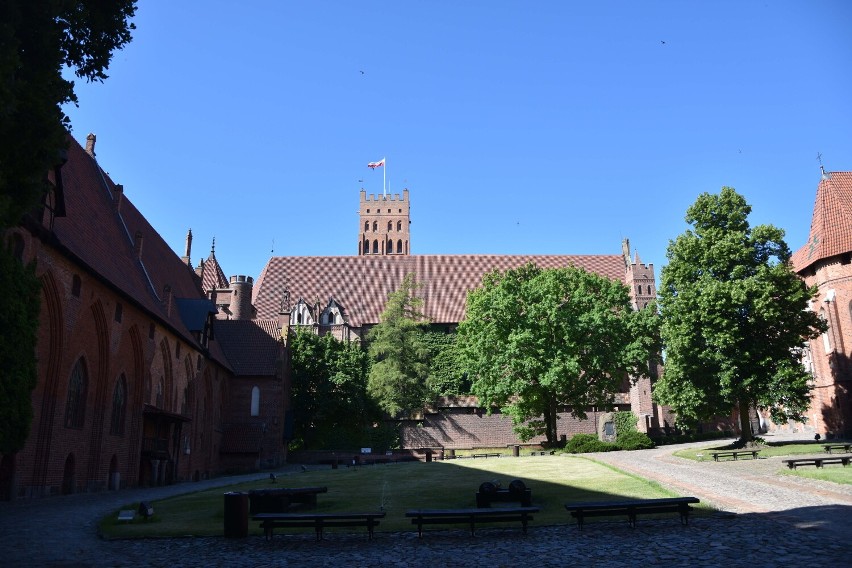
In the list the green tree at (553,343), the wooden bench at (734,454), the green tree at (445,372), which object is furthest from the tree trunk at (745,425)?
the green tree at (445,372)

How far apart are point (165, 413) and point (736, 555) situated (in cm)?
2755

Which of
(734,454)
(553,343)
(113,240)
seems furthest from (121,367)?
(553,343)

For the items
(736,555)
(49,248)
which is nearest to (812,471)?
(736,555)

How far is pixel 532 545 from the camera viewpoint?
38.4ft

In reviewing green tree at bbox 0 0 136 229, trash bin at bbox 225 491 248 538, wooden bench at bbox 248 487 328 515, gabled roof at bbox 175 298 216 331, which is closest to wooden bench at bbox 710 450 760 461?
wooden bench at bbox 248 487 328 515

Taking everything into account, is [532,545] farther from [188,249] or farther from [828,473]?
[188,249]

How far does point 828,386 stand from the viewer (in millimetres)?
43344

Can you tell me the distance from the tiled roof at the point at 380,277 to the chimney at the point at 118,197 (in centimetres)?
3633

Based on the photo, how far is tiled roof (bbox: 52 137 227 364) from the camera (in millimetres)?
26672

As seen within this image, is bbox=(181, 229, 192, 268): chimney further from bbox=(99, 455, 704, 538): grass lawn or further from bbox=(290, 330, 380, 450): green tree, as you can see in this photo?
bbox=(99, 455, 704, 538): grass lawn

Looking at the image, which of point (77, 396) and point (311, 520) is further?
point (77, 396)

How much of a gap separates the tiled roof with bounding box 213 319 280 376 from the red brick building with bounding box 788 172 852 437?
35.8 m

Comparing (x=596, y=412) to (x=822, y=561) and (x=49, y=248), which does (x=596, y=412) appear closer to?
(x=49, y=248)

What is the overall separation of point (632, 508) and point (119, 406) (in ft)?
77.6
